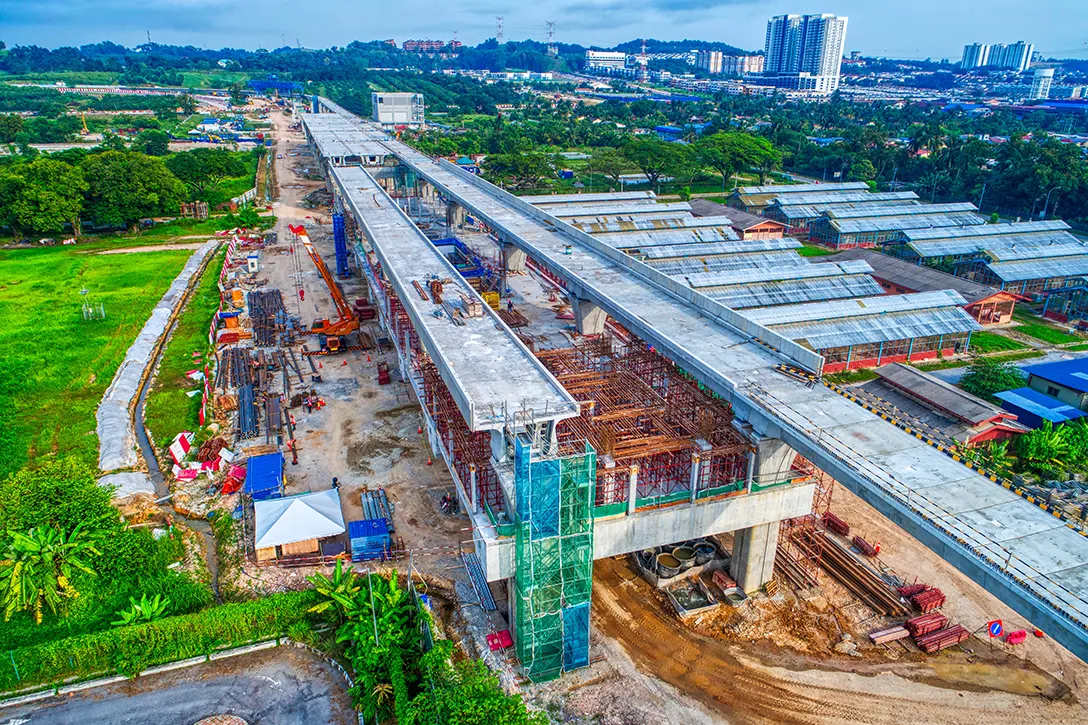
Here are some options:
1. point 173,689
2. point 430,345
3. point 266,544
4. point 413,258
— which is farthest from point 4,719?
point 413,258

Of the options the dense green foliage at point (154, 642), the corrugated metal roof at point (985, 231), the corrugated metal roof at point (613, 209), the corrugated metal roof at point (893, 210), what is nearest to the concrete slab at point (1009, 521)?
the dense green foliage at point (154, 642)

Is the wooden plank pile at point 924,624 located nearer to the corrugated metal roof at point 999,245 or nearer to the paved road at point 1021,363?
the paved road at point 1021,363

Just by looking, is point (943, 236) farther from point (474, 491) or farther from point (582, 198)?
point (474, 491)

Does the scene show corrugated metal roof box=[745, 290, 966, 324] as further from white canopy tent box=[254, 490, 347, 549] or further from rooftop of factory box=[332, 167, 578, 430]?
white canopy tent box=[254, 490, 347, 549]

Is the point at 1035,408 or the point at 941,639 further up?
the point at 1035,408

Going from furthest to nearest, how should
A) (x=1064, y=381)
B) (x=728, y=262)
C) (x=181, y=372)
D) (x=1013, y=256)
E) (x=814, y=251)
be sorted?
(x=814, y=251) → (x=1013, y=256) → (x=728, y=262) → (x=181, y=372) → (x=1064, y=381)

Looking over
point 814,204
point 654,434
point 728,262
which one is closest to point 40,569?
point 654,434
